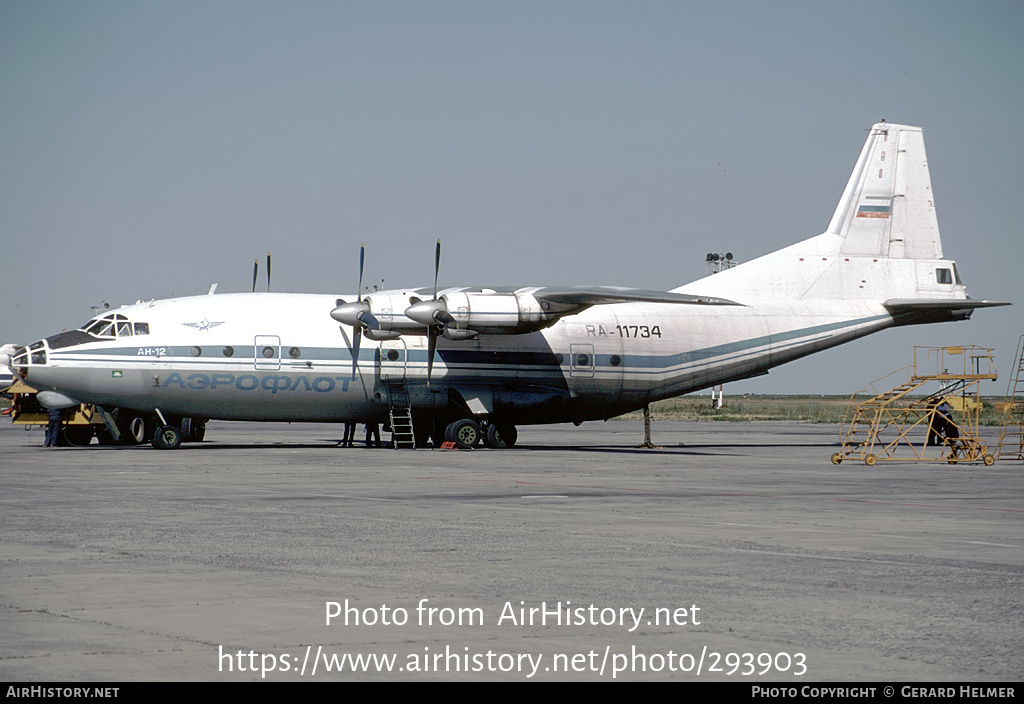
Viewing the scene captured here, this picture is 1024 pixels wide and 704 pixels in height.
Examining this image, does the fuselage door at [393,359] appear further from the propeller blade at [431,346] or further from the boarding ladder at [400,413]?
the propeller blade at [431,346]

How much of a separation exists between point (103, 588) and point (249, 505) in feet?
25.8

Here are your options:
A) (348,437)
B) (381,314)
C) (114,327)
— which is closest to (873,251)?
(381,314)

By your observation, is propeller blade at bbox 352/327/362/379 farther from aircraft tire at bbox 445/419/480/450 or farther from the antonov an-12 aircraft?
aircraft tire at bbox 445/419/480/450

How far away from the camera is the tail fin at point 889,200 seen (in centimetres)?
4066

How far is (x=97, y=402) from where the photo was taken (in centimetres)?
3438

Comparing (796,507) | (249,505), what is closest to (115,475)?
(249,505)

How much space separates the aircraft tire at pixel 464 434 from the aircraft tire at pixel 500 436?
2.86 ft

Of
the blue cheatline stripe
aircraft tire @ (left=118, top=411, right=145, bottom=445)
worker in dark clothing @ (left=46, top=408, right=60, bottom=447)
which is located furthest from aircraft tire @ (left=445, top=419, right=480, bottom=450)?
worker in dark clothing @ (left=46, top=408, right=60, bottom=447)

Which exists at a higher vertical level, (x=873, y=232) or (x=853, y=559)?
(x=873, y=232)

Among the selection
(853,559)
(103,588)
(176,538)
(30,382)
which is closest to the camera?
(103,588)

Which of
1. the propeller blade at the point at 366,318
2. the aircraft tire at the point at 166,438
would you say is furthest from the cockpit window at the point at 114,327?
the propeller blade at the point at 366,318

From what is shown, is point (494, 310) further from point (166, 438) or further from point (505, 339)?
point (166, 438)

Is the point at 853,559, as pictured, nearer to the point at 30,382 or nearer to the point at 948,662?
the point at 948,662

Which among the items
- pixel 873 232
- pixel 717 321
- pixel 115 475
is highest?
pixel 873 232
